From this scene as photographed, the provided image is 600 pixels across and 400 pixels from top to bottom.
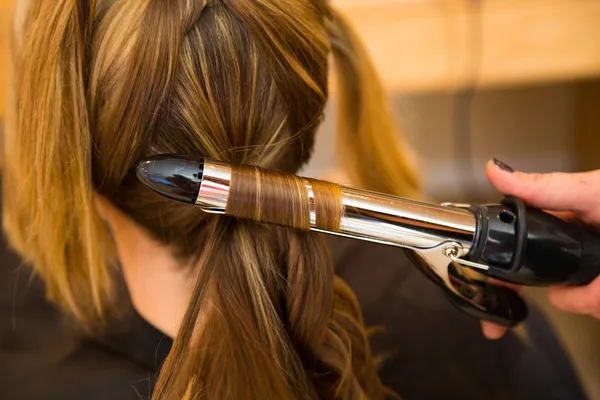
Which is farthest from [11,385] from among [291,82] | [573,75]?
[573,75]

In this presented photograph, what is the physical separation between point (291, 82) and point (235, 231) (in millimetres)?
139

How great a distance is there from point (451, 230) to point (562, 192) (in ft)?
0.54

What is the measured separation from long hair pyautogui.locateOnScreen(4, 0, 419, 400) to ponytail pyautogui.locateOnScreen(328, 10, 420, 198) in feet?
0.52

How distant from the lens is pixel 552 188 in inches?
21.0

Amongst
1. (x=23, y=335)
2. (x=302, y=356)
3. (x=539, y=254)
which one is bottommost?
(x=23, y=335)

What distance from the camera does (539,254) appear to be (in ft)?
1.51

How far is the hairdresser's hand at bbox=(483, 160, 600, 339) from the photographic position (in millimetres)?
532

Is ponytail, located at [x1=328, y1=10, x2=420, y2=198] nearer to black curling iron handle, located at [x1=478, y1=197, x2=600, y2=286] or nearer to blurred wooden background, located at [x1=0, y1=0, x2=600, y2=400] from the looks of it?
blurred wooden background, located at [x1=0, y1=0, x2=600, y2=400]

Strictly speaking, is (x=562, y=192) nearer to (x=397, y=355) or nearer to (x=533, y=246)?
(x=533, y=246)

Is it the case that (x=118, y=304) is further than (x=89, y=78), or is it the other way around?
(x=118, y=304)

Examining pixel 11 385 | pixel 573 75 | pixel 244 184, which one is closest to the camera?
pixel 244 184

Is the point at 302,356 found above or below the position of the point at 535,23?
below

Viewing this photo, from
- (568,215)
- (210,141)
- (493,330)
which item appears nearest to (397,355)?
(493,330)

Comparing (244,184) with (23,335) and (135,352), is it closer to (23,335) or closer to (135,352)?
(135,352)
